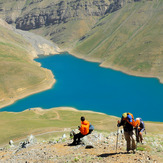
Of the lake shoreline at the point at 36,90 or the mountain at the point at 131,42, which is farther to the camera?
the mountain at the point at 131,42

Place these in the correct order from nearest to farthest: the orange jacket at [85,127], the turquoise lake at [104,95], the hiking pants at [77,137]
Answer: the orange jacket at [85,127] → the hiking pants at [77,137] → the turquoise lake at [104,95]

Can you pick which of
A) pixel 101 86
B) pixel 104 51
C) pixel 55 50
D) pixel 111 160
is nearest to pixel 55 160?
pixel 111 160

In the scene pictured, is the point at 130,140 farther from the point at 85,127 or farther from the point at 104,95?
the point at 104,95

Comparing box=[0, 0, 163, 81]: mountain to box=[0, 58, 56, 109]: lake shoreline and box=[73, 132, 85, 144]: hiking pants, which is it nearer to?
box=[0, 58, 56, 109]: lake shoreline

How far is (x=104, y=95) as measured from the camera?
8019 cm

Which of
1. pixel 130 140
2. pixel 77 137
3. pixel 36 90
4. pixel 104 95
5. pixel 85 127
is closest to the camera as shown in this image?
pixel 130 140

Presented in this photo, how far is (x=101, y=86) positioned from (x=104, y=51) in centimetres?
6804

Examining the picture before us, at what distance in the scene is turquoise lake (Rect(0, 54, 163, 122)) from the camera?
2687 inches

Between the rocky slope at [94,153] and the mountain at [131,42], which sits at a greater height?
the mountain at [131,42]

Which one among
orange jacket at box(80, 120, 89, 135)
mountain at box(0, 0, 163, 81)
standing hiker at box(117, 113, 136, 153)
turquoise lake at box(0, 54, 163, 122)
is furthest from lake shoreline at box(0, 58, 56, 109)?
standing hiker at box(117, 113, 136, 153)

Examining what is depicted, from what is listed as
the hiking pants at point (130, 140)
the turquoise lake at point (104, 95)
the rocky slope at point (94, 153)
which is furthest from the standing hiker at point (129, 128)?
the turquoise lake at point (104, 95)

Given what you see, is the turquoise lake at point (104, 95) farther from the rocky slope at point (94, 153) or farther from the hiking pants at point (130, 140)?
the hiking pants at point (130, 140)

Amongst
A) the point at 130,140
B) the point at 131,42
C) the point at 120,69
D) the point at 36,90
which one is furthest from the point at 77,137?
the point at 131,42

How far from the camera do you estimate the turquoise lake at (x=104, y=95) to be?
6825 centimetres
